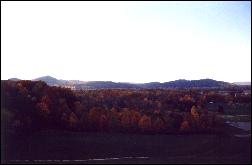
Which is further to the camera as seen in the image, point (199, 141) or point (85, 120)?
point (85, 120)

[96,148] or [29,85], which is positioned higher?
[29,85]

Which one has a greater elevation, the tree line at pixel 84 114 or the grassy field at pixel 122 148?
the tree line at pixel 84 114

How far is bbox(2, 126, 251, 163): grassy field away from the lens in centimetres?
4591

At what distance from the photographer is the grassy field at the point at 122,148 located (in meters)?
45.9

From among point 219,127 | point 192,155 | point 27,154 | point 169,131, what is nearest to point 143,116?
point 169,131

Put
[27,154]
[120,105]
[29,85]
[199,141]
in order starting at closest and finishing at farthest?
[27,154] → [199,141] → [29,85] → [120,105]

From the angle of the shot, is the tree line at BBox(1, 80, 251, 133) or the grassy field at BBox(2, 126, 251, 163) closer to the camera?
the grassy field at BBox(2, 126, 251, 163)

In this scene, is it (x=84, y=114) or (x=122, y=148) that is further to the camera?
(x=84, y=114)

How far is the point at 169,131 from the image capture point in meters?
68.6

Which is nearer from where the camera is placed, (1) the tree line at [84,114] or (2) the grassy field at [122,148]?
(2) the grassy field at [122,148]

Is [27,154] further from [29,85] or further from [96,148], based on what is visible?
[29,85]

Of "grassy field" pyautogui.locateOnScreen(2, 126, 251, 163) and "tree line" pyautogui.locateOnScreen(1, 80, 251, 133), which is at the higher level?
"tree line" pyautogui.locateOnScreen(1, 80, 251, 133)

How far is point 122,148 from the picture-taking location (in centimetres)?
5388

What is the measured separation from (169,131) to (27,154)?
2729cm
